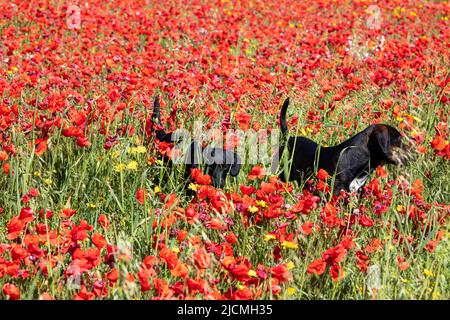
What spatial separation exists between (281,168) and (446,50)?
11.4 feet

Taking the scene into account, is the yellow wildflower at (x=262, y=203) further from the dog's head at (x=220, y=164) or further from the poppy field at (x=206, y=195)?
the dog's head at (x=220, y=164)

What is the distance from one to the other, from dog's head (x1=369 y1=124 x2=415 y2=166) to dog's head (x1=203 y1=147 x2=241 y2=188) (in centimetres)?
77

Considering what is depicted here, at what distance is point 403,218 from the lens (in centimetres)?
318

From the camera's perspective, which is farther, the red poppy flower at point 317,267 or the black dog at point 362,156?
the black dog at point 362,156

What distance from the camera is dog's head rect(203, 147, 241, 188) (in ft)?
12.3

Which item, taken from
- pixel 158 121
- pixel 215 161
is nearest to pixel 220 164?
pixel 215 161

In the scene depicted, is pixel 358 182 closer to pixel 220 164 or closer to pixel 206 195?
pixel 220 164

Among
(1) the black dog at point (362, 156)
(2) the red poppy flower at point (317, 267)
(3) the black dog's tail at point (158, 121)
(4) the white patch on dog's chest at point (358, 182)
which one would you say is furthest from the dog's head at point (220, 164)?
(2) the red poppy flower at point (317, 267)

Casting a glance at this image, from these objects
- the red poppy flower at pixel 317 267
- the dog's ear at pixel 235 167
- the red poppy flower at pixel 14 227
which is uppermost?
the dog's ear at pixel 235 167

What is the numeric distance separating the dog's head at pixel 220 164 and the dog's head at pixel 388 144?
2.53 ft

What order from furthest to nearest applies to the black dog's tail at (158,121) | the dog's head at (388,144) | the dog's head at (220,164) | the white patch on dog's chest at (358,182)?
the black dog's tail at (158,121)
the white patch on dog's chest at (358,182)
the dog's head at (388,144)
the dog's head at (220,164)

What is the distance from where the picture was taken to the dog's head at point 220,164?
→ 3.74m

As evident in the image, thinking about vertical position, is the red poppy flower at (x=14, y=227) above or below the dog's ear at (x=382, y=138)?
below
